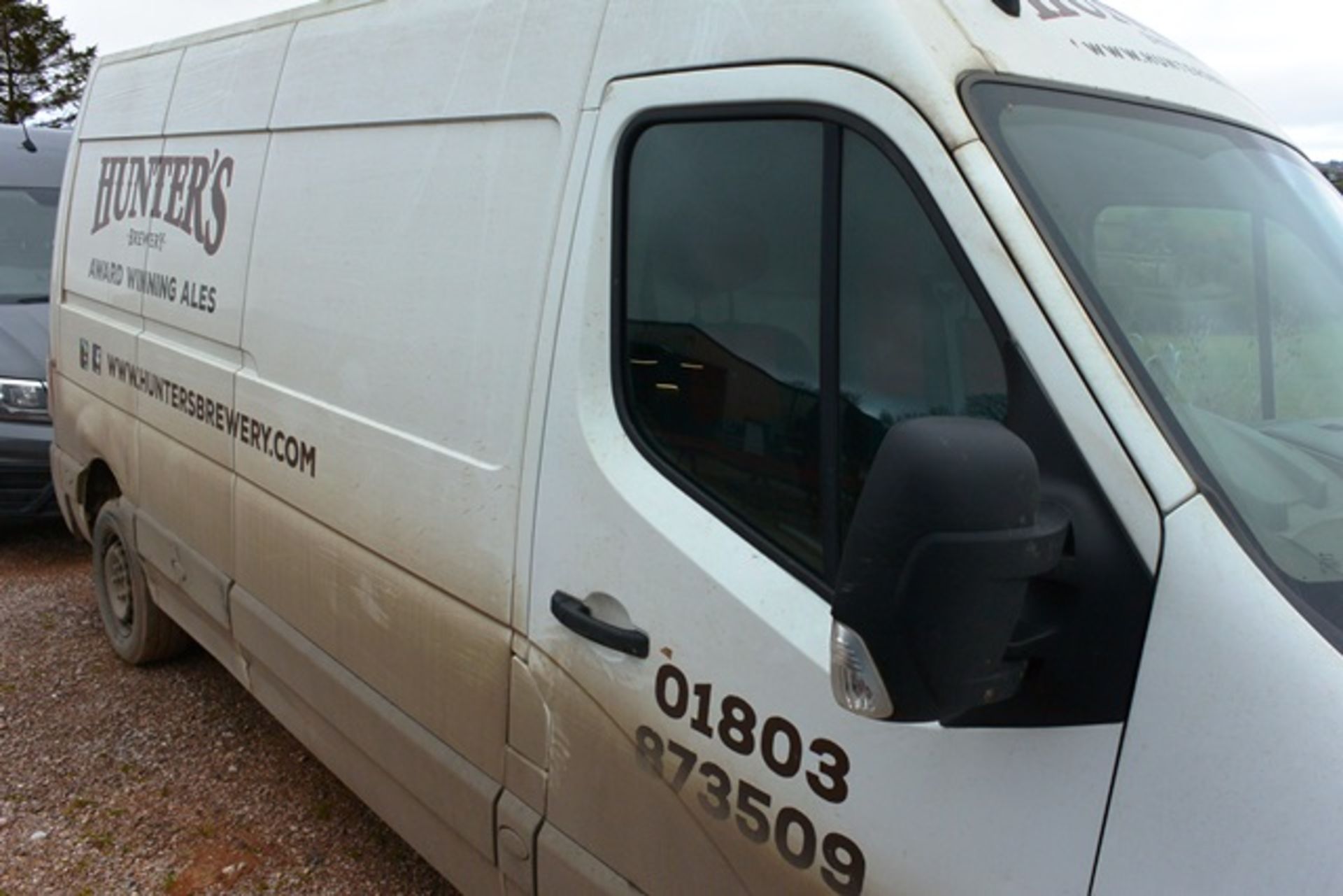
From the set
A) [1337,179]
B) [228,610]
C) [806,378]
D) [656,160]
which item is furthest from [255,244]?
[1337,179]

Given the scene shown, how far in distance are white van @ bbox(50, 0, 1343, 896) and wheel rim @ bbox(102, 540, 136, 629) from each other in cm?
229

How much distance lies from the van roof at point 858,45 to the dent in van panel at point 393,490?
0.80 m

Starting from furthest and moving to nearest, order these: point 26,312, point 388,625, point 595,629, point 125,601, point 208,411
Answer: point 26,312 < point 125,601 < point 208,411 < point 388,625 < point 595,629

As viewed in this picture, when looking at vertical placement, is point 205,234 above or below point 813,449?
above

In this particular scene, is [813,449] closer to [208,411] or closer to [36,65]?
[208,411]

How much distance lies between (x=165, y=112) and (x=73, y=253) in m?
1.28

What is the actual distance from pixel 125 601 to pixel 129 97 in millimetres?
2239

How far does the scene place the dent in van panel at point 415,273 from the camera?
7.57 ft

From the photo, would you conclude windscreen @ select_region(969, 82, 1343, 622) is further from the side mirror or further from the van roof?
the side mirror

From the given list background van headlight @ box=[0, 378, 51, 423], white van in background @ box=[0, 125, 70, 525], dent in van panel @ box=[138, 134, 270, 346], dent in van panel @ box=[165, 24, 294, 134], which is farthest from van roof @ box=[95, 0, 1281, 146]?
background van headlight @ box=[0, 378, 51, 423]

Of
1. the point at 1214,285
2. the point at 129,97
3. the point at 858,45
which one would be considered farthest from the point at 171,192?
the point at 1214,285

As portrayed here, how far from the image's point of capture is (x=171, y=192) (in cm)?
411

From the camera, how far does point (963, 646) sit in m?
1.28

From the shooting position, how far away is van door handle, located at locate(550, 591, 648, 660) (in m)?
2.01
